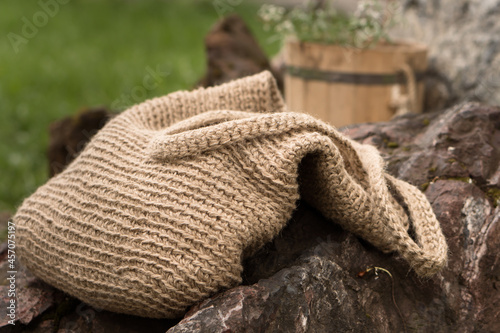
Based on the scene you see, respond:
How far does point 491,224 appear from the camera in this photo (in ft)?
4.83

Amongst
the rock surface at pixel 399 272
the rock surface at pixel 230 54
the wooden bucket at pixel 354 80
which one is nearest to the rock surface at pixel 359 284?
the rock surface at pixel 399 272

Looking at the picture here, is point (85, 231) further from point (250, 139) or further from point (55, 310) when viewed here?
point (250, 139)

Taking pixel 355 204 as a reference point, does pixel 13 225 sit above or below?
below

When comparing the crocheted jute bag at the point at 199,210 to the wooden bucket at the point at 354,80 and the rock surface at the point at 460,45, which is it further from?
the rock surface at the point at 460,45

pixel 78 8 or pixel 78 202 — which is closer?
pixel 78 202

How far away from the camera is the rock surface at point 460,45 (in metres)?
2.89

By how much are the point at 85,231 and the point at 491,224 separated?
106 centimetres

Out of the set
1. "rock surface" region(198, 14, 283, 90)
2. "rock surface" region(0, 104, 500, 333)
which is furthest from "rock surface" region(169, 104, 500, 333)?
"rock surface" region(198, 14, 283, 90)

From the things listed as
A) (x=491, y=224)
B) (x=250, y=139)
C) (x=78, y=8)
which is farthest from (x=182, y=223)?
(x=78, y=8)

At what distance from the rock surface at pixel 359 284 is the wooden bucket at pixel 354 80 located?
48.9 inches

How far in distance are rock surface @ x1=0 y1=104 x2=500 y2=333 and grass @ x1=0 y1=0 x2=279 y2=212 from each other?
1.43m

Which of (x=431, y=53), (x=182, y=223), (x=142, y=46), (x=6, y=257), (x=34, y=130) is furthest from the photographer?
(x=142, y=46)

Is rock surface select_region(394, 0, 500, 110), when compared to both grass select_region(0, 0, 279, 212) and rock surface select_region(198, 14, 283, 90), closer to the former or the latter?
rock surface select_region(198, 14, 283, 90)

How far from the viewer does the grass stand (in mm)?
3844
